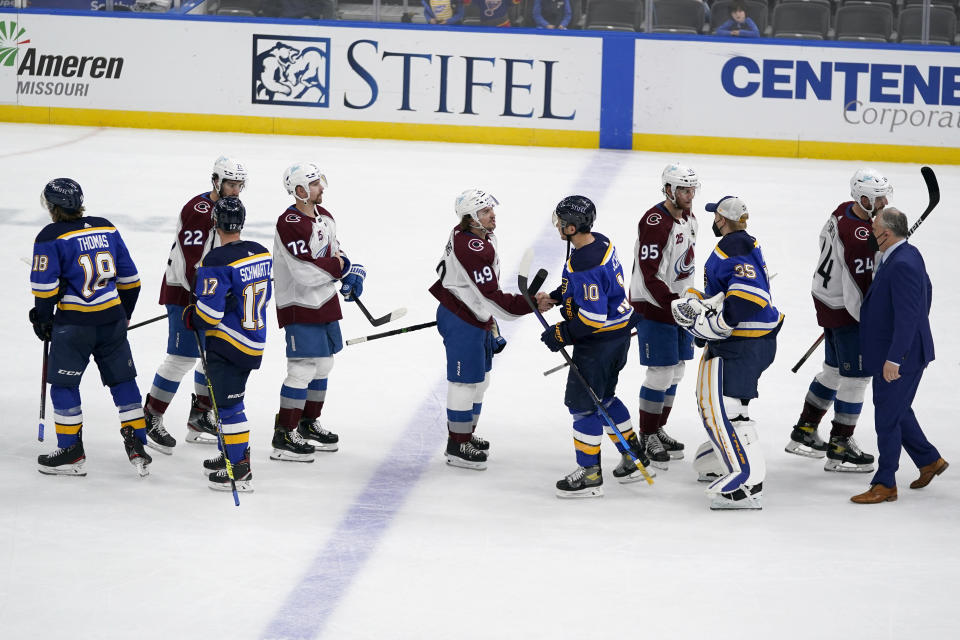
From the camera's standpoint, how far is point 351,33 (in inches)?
545

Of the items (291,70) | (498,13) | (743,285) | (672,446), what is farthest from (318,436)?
(291,70)

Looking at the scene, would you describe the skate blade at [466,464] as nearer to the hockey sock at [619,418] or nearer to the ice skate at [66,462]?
the hockey sock at [619,418]

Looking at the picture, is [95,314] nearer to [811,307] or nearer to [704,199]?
[811,307]

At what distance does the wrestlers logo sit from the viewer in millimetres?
13938

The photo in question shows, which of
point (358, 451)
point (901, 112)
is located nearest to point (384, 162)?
point (901, 112)

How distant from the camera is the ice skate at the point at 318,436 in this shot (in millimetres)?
5730

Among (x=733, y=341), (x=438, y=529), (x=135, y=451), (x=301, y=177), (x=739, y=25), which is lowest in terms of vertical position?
(x=438, y=529)

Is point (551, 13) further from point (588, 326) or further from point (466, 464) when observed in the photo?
point (588, 326)

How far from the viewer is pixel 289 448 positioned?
18.4 feet

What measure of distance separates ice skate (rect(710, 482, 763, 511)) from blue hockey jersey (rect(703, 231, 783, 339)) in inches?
24.6

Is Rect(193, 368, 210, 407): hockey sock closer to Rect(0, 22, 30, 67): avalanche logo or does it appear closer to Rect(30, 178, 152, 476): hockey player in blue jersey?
Rect(30, 178, 152, 476): hockey player in blue jersey

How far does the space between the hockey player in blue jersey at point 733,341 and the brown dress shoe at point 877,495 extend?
425 mm

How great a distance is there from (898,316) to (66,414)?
11.1 feet

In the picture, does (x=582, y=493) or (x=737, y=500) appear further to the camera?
(x=582, y=493)
